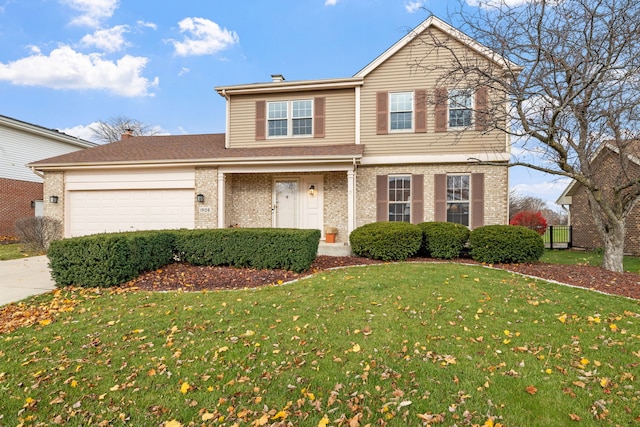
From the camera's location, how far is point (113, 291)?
5617 mm

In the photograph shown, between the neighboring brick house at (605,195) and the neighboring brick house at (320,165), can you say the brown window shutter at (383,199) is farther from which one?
the neighboring brick house at (605,195)

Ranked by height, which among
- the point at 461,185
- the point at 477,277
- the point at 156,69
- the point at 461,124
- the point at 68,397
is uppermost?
the point at 156,69

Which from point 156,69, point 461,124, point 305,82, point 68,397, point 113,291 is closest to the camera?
point 68,397

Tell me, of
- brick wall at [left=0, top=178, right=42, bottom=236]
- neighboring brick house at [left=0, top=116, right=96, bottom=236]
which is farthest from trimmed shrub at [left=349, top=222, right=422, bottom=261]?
neighboring brick house at [left=0, top=116, right=96, bottom=236]

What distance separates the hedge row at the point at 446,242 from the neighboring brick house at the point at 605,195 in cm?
243

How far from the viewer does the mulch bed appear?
591cm

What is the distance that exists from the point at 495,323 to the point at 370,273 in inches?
108

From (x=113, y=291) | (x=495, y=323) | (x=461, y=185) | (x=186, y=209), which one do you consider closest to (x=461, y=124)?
(x=461, y=185)

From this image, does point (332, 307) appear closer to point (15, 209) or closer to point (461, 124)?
point (461, 124)

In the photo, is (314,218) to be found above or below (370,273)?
above

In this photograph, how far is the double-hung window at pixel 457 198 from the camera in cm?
1060

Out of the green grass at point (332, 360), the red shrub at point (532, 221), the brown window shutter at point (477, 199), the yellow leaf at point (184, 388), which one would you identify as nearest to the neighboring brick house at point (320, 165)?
the brown window shutter at point (477, 199)

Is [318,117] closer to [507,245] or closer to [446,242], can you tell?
[446,242]

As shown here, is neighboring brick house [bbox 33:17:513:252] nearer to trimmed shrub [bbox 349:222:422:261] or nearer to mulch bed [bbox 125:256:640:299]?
trimmed shrub [bbox 349:222:422:261]
